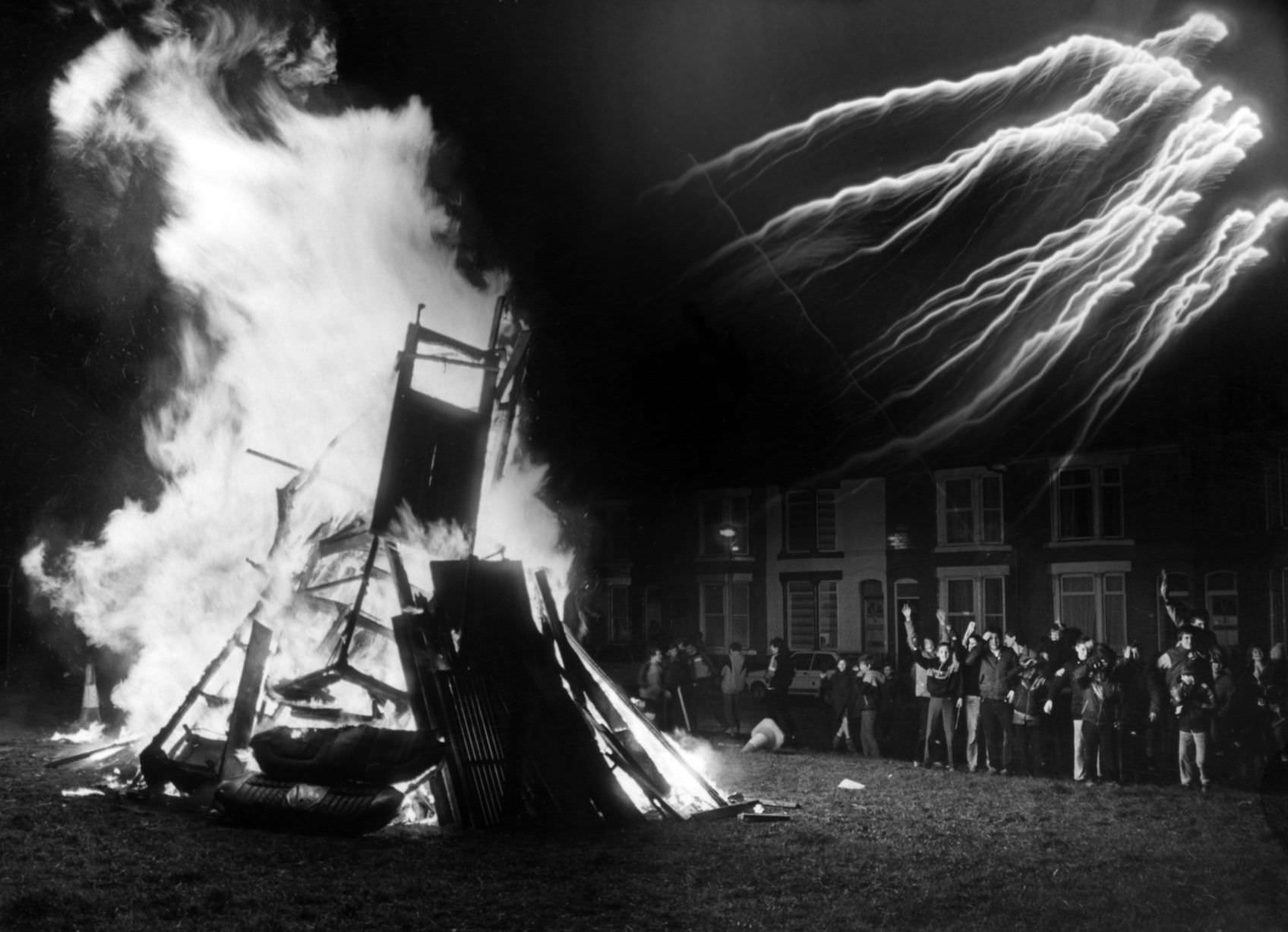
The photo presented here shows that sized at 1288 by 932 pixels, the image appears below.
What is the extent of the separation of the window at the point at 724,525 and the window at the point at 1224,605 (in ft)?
43.5

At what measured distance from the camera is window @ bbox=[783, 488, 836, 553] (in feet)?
114

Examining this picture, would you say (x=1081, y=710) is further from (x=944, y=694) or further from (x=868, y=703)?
(x=868, y=703)

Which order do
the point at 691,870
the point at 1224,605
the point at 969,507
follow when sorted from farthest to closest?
the point at 969,507 < the point at 1224,605 < the point at 691,870

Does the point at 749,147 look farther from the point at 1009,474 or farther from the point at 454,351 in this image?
the point at 1009,474

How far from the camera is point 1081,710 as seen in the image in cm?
1605

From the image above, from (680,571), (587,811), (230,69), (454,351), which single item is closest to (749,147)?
(454,351)

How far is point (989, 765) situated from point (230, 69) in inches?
527

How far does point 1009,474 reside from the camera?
102ft

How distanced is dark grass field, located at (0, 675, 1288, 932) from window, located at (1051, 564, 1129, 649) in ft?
58.3

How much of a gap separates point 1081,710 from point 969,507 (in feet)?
54.0

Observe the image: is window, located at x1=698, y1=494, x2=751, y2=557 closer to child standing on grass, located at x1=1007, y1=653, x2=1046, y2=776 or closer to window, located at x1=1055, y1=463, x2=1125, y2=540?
window, located at x1=1055, y1=463, x2=1125, y2=540

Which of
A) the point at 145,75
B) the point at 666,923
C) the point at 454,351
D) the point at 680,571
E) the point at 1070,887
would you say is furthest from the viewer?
the point at 680,571

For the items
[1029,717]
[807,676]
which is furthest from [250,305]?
[807,676]

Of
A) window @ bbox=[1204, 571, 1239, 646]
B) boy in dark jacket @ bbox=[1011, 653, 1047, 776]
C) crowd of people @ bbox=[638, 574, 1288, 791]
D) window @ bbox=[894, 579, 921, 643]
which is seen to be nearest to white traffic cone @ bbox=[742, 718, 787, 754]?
crowd of people @ bbox=[638, 574, 1288, 791]
